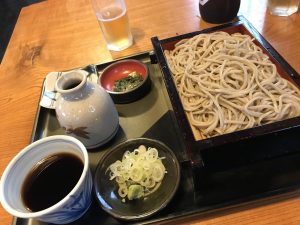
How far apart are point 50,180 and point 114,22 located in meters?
0.77

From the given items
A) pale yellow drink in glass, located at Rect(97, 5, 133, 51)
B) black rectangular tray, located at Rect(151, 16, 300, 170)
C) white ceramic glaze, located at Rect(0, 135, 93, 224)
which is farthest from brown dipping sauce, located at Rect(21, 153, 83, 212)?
pale yellow drink in glass, located at Rect(97, 5, 133, 51)

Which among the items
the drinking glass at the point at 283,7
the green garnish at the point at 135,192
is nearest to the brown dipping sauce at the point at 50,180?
the green garnish at the point at 135,192

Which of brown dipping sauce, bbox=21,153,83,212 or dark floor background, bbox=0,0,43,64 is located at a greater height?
brown dipping sauce, bbox=21,153,83,212

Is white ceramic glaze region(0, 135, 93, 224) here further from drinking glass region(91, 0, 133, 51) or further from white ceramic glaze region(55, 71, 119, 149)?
drinking glass region(91, 0, 133, 51)

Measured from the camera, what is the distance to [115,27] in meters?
1.30

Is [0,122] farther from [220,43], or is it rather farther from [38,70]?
[220,43]

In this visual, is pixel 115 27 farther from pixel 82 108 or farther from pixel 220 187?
pixel 220 187

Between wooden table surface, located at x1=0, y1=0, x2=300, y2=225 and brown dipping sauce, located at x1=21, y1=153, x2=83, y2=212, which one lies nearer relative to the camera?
brown dipping sauce, located at x1=21, y1=153, x2=83, y2=212

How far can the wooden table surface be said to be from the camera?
1.14m

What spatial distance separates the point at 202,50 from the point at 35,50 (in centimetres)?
91

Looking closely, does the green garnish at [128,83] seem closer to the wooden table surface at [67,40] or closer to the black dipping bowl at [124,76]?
the black dipping bowl at [124,76]

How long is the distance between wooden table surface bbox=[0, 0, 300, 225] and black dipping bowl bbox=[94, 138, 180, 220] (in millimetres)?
302

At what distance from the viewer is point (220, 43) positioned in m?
1.04

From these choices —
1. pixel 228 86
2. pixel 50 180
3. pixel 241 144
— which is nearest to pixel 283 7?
pixel 228 86
